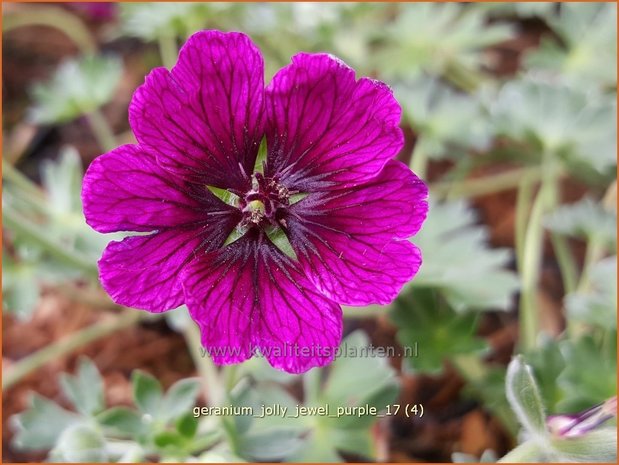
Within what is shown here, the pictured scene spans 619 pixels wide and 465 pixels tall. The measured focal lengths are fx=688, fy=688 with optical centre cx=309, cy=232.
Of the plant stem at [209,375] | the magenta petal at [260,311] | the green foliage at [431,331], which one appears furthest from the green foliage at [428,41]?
the magenta petal at [260,311]

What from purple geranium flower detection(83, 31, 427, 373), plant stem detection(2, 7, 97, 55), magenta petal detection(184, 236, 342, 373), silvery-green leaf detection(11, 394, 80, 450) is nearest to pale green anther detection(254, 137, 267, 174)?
purple geranium flower detection(83, 31, 427, 373)

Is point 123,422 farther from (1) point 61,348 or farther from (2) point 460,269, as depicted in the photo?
(2) point 460,269

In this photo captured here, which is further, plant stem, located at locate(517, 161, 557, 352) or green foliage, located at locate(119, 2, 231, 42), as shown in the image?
green foliage, located at locate(119, 2, 231, 42)

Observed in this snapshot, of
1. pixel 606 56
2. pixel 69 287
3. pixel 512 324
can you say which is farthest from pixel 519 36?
pixel 69 287

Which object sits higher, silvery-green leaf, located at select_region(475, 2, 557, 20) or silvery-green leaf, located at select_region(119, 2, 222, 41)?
silvery-green leaf, located at select_region(475, 2, 557, 20)

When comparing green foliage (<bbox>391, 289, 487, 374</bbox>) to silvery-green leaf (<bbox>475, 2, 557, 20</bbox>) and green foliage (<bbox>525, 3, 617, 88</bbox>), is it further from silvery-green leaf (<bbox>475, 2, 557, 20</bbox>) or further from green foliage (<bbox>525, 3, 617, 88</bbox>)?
silvery-green leaf (<bbox>475, 2, 557, 20</bbox>)

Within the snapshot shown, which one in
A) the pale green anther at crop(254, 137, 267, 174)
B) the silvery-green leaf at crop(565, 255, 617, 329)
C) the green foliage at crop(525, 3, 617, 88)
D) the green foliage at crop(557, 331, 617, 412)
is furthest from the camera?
the green foliage at crop(525, 3, 617, 88)

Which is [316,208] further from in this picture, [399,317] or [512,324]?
[512,324]
